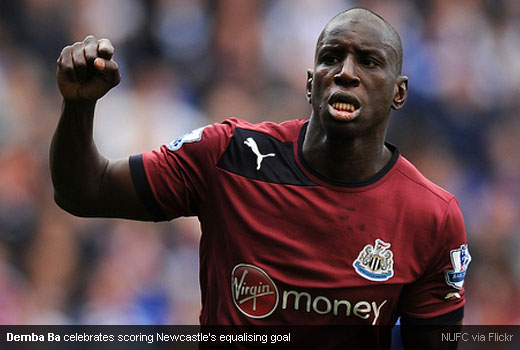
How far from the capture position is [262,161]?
10.7 ft

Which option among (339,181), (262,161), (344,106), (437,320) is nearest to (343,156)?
(339,181)

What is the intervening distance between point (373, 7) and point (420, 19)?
521 mm

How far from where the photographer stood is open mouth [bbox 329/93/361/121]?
310cm

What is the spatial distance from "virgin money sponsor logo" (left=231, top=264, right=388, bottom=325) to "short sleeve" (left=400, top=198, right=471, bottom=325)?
0.75 feet

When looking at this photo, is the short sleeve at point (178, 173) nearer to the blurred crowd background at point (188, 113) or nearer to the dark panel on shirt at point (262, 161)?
the dark panel on shirt at point (262, 161)

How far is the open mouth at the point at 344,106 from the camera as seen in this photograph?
3104 millimetres

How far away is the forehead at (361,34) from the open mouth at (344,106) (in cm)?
23

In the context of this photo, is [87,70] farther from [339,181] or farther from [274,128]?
[339,181]

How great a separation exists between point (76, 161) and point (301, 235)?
0.96 metres

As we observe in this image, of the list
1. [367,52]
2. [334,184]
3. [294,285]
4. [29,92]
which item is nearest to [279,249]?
[294,285]

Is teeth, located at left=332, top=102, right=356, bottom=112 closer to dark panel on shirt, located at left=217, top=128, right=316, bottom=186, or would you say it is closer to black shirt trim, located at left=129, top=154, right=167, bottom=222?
dark panel on shirt, located at left=217, top=128, right=316, bottom=186

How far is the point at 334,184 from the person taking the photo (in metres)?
3.22

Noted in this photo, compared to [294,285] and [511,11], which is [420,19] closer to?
[511,11]

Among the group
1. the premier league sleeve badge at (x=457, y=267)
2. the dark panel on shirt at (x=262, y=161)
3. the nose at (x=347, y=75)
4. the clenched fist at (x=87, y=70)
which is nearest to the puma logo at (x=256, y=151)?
the dark panel on shirt at (x=262, y=161)
